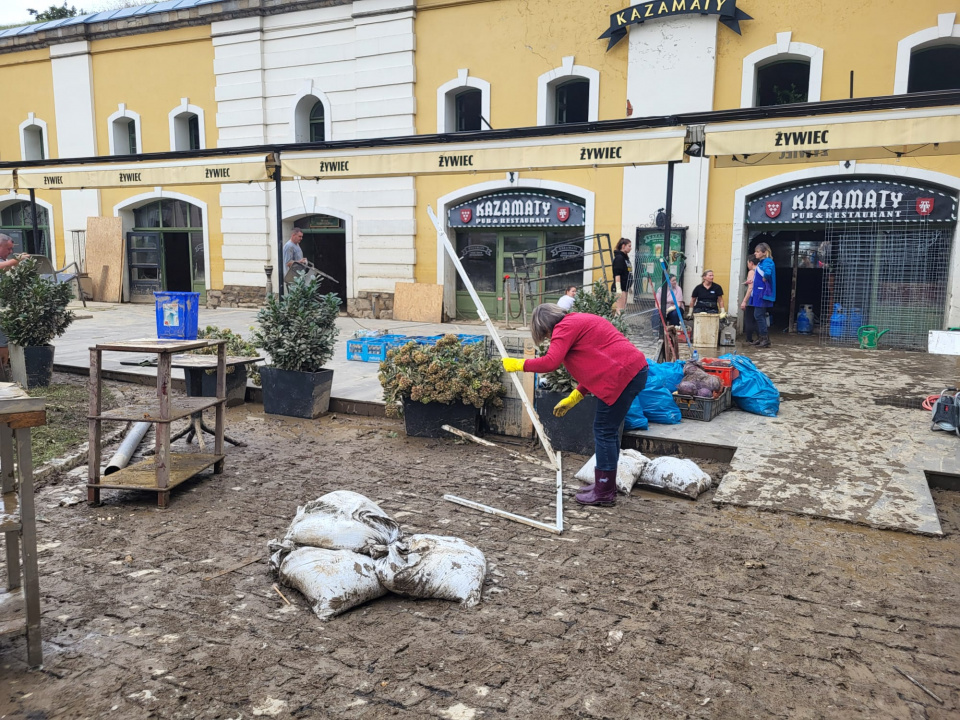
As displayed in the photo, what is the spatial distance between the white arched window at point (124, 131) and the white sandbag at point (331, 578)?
1823cm

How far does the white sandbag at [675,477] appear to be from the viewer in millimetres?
5445

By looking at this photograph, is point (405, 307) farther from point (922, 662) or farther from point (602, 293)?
point (922, 662)

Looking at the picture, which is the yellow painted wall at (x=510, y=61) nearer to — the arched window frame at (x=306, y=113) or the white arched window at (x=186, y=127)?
the arched window frame at (x=306, y=113)

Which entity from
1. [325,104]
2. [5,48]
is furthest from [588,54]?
[5,48]

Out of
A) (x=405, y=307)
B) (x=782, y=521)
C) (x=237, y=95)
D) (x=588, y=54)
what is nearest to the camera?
(x=782, y=521)

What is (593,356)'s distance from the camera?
5.17m

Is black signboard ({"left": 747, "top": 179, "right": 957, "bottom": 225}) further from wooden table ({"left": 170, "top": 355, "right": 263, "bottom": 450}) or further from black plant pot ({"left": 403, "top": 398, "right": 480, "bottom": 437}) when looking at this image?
wooden table ({"left": 170, "top": 355, "right": 263, "bottom": 450})

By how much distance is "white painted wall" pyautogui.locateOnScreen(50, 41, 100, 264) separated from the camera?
64.2 feet

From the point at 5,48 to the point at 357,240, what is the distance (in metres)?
12.6

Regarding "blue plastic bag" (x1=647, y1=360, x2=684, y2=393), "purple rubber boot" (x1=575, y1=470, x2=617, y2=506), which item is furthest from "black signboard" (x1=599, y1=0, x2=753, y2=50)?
"purple rubber boot" (x1=575, y1=470, x2=617, y2=506)

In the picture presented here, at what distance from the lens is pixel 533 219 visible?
15.0 m

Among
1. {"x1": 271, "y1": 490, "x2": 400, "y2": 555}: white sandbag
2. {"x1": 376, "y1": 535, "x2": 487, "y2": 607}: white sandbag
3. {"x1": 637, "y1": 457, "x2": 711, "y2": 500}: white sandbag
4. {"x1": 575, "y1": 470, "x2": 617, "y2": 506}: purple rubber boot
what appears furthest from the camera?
{"x1": 637, "y1": 457, "x2": 711, "y2": 500}: white sandbag

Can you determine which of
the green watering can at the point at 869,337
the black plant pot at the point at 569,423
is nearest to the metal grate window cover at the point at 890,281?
the green watering can at the point at 869,337

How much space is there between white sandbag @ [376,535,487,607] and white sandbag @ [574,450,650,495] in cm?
190
